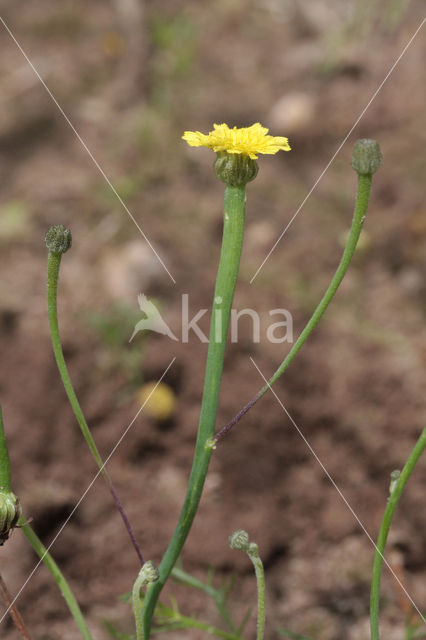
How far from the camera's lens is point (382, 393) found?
1915 mm

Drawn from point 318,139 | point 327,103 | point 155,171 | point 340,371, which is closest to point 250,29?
point 327,103

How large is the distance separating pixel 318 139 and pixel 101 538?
1966 millimetres

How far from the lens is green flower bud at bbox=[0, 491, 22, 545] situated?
85 cm

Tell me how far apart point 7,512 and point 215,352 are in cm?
34

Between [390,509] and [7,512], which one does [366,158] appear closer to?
[390,509]

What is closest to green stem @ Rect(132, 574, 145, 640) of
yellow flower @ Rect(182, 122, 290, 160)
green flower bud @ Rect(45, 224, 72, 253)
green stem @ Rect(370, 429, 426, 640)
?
green stem @ Rect(370, 429, 426, 640)

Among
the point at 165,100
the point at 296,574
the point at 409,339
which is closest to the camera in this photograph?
the point at 296,574

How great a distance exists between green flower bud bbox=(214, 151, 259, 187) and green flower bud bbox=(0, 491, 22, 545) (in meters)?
0.49

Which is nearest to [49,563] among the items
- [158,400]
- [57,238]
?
[57,238]

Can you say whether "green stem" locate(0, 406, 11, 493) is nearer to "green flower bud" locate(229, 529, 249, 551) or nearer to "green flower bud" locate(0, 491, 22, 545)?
"green flower bud" locate(0, 491, 22, 545)

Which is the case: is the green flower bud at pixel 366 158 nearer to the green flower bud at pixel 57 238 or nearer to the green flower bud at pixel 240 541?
the green flower bud at pixel 57 238

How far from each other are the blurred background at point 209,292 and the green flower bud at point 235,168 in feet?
3.08

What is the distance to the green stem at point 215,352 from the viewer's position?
921 millimetres

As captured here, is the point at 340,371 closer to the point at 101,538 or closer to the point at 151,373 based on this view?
the point at 151,373
